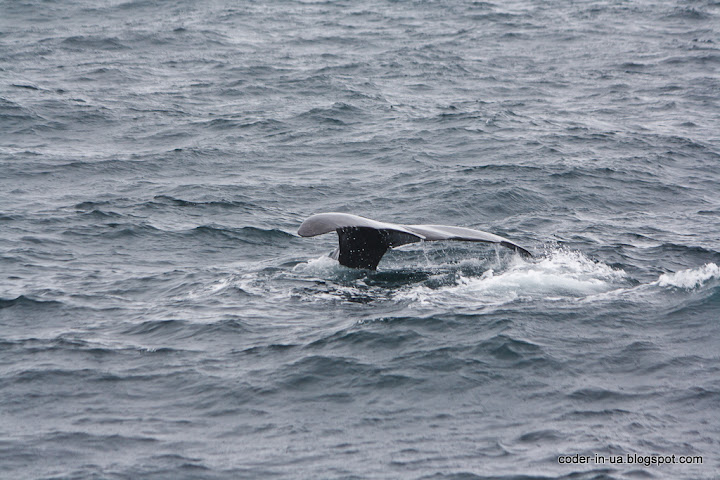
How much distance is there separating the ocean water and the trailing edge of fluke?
0.25m

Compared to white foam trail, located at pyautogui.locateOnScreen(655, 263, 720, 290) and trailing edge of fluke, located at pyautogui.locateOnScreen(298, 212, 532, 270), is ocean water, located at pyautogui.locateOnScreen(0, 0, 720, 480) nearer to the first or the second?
white foam trail, located at pyautogui.locateOnScreen(655, 263, 720, 290)

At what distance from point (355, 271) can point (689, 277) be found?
13.5 feet

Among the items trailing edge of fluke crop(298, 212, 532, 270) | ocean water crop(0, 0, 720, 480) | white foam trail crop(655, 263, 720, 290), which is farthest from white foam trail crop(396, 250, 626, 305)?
trailing edge of fluke crop(298, 212, 532, 270)

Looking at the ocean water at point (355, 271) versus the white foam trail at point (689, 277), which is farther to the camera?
the white foam trail at point (689, 277)

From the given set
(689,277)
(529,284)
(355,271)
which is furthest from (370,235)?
(689,277)

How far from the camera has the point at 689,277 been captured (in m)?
11.7

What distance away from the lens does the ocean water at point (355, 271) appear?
25.4 feet

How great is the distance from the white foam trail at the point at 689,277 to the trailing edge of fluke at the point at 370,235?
2.04 m

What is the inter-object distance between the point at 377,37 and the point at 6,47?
11.7 m

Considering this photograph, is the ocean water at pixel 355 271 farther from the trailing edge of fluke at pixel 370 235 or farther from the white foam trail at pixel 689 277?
the trailing edge of fluke at pixel 370 235

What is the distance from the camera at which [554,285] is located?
11.4 metres

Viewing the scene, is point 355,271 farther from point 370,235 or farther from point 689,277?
point 689,277

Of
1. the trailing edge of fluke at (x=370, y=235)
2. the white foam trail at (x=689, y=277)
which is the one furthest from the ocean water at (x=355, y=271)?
the trailing edge of fluke at (x=370, y=235)

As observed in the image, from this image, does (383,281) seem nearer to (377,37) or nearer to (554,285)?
(554,285)
